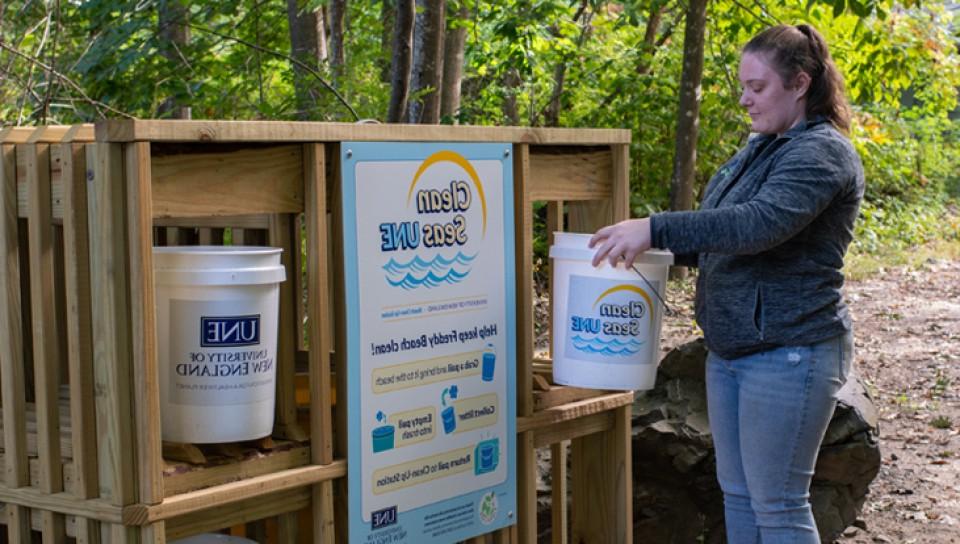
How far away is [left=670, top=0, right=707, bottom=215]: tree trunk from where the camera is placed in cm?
1041

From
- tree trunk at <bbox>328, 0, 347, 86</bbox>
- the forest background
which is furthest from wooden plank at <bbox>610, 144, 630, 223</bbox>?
tree trunk at <bbox>328, 0, 347, 86</bbox>

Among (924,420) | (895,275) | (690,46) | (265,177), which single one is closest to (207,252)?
(265,177)

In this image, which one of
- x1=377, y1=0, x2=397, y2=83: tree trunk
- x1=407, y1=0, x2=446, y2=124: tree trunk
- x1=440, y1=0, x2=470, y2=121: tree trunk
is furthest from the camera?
x1=377, y1=0, x2=397, y2=83: tree trunk

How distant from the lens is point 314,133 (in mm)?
3080

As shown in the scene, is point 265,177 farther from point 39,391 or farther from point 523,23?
point 523,23

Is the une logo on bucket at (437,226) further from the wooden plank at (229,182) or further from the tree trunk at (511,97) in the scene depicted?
the tree trunk at (511,97)

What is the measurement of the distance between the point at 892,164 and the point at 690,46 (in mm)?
8189

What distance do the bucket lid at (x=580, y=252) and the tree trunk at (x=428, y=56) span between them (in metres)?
3.03

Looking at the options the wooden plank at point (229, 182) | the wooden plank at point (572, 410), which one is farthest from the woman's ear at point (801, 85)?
the wooden plank at point (229, 182)

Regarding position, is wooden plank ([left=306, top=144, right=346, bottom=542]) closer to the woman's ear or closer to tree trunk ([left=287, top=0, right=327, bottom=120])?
the woman's ear

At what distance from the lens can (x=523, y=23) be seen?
9.43 m

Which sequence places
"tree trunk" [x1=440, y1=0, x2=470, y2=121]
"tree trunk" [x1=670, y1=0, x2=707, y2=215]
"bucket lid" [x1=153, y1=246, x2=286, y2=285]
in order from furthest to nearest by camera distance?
"tree trunk" [x1=670, y1=0, x2=707, y2=215] < "tree trunk" [x1=440, y1=0, x2=470, y2=121] < "bucket lid" [x1=153, y1=246, x2=286, y2=285]

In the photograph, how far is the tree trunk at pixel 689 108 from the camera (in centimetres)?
1041

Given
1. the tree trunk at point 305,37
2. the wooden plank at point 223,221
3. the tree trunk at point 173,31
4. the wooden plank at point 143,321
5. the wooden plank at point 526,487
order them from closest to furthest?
the wooden plank at point 143,321
the wooden plank at point 223,221
the wooden plank at point 526,487
the tree trunk at point 173,31
the tree trunk at point 305,37
